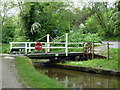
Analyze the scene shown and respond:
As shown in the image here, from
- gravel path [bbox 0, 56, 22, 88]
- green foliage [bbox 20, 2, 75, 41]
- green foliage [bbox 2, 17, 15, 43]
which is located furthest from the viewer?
green foliage [bbox 2, 17, 15, 43]

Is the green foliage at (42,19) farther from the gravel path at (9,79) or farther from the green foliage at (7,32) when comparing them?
the gravel path at (9,79)

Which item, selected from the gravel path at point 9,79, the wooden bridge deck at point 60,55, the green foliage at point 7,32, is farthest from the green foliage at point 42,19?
the gravel path at point 9,79

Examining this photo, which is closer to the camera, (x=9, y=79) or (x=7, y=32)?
(x=9, y=79)

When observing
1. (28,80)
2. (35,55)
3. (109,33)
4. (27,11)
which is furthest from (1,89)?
(109,33)

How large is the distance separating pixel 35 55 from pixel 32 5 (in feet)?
19.9

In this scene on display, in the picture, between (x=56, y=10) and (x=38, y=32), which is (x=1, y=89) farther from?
(x=56, y=10)

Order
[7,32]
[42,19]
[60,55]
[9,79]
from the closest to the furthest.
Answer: [9,79], [60,55], [42,19], [7,32]

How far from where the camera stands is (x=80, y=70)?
1132 cm

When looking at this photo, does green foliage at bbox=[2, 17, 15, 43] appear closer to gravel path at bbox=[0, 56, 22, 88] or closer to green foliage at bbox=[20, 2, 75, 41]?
green foliage at bbox=[20, 2, 75, 41]

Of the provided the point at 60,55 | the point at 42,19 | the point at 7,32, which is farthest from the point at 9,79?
the point at 7,32

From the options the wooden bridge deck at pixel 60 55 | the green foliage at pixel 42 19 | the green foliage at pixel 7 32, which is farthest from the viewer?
the green foliage at pixel 7 32

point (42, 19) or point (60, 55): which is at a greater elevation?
point (42, 19)

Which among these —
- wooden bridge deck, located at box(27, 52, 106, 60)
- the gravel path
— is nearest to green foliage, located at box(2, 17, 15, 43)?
wooden bridge deck, located at box(27, 52, 106, 60)

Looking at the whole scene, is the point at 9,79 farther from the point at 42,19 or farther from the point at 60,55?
the point at 42,19
